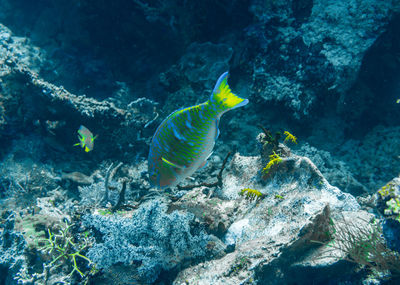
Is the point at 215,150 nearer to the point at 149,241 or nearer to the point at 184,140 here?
the point at 149,241

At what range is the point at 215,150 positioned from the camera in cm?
504

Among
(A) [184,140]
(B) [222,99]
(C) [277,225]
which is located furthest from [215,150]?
(B) [222,99]

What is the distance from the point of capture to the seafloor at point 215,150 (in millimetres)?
2367

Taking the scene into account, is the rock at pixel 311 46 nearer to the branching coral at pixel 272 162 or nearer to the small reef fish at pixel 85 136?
the branching coral at pixel 272 162

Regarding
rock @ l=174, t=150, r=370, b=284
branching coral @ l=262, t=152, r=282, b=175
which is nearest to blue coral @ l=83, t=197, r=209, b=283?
rock @ l=174, t=150, r=370, b=284

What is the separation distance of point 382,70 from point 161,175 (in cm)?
612

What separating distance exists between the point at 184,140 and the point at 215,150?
3044 mm

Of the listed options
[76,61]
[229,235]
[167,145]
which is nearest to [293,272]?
[229,235]

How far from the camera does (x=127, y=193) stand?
14.3 feet

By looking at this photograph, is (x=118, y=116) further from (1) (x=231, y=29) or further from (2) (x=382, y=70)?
(2) (x=382, y=70)

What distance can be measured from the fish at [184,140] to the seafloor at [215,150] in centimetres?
87

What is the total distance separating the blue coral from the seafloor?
0.04 ft

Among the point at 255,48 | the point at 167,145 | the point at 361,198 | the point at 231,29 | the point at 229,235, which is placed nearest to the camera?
the point at 167,145

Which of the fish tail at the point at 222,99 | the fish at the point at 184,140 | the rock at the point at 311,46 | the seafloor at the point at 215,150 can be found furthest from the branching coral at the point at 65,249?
the rock at the point at 311,46
